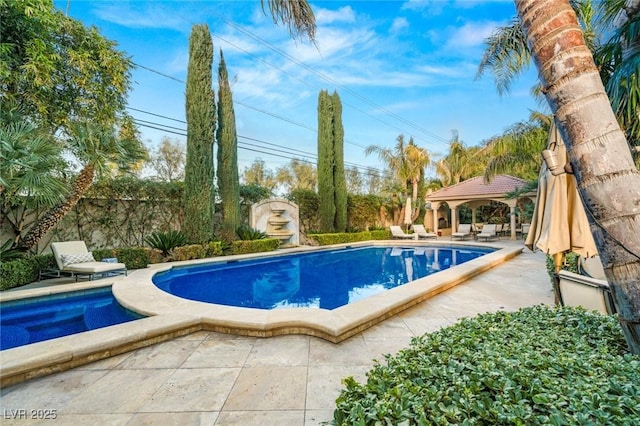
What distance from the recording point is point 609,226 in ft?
6.13

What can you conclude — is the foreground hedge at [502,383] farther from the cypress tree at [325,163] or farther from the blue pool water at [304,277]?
the cypress tree at [325,163]

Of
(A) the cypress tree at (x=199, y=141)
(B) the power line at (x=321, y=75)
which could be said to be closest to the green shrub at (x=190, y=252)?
(A) the cypress tree at (x=199, y=141)

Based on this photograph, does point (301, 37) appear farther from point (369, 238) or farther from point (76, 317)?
point (369, 238)

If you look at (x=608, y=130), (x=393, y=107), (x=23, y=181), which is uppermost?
(x=393, y=107)

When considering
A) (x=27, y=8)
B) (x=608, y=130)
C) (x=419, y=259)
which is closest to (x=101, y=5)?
(x=27, y=8)

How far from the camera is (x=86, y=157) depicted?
802cm

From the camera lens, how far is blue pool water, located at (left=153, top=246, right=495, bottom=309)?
293 inches

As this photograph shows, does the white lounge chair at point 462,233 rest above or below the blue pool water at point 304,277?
above

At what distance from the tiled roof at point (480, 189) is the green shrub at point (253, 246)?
12.9m

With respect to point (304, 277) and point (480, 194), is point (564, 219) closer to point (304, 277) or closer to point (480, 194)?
point (304, 277)

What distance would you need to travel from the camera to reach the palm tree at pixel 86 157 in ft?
25.6

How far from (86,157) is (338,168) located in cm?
1360

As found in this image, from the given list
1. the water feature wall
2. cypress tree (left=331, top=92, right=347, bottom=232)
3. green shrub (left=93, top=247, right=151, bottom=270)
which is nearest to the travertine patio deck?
green shrub (left=93, top=247, right=151, bottom=270)

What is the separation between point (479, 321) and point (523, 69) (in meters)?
9.75
